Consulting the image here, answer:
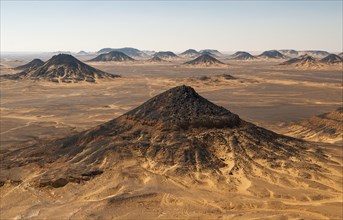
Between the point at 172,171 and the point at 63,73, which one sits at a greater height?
the point at 172,171

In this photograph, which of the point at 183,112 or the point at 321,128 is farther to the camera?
the point at 321,128

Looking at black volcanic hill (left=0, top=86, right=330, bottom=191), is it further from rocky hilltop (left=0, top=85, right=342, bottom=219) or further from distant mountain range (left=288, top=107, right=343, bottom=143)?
distant mountain range (left=288, top=107, right=343, bottom=143)

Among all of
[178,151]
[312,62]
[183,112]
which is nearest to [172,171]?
[178,151]

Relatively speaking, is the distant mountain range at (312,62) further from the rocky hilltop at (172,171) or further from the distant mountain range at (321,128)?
the rocky hilltop at (172,171)

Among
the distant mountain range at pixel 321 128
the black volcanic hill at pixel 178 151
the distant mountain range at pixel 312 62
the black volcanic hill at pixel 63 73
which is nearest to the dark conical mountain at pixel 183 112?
the black volcanic hill at pixel 178 151

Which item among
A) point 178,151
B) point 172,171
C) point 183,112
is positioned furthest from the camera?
point 183,112

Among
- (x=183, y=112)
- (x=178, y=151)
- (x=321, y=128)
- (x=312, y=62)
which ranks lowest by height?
Result: (x=321, y=128)

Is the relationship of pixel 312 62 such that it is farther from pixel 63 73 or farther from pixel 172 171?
pixel 172 171

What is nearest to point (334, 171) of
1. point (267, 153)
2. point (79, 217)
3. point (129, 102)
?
point (267, 153)

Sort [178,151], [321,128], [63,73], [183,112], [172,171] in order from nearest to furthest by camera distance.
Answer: [172,171] < [178,151] < [183,112] < [321,128] < [63,73]
